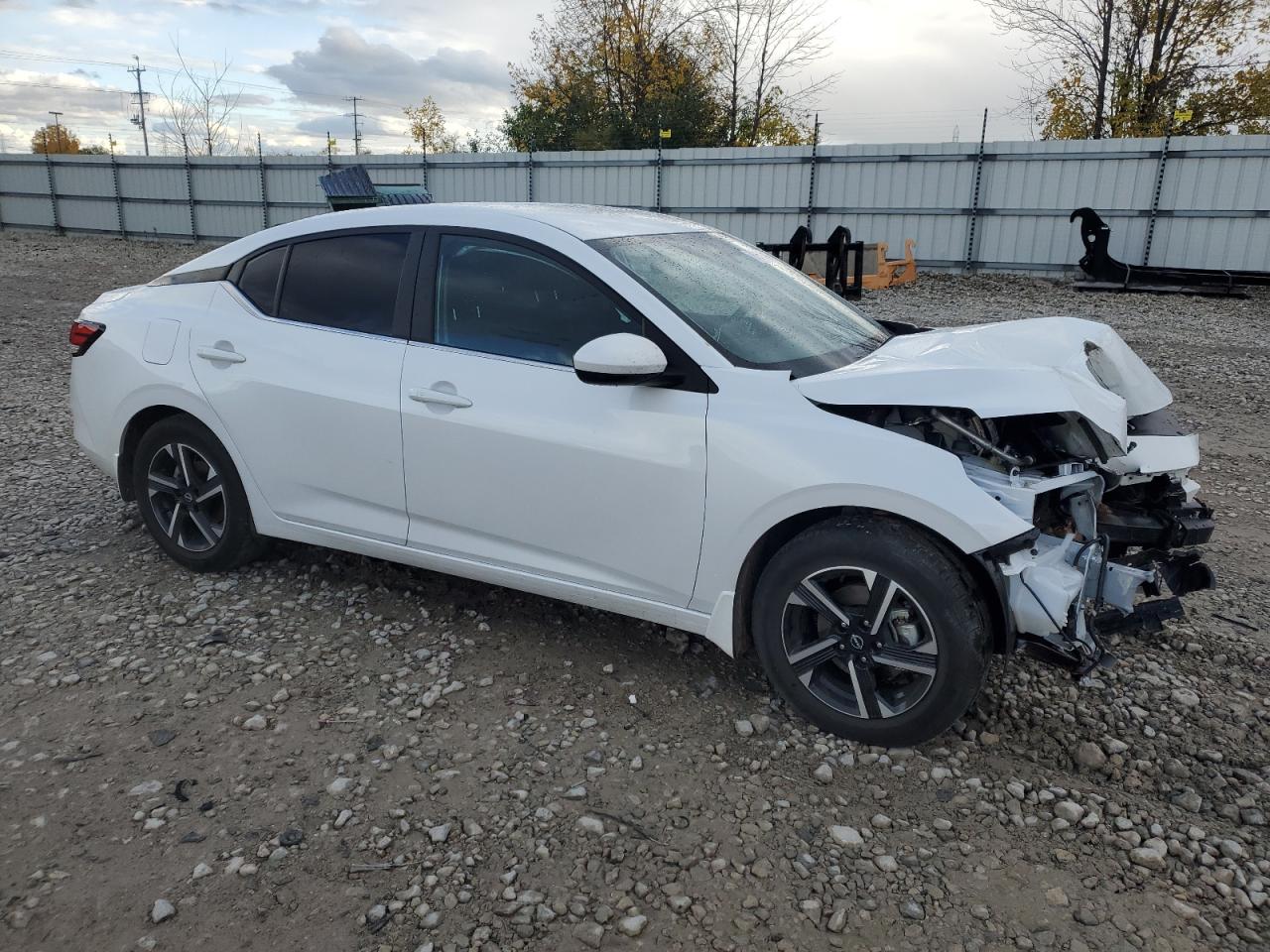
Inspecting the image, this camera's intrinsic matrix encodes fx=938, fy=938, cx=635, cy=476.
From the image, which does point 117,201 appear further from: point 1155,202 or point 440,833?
point 440,833

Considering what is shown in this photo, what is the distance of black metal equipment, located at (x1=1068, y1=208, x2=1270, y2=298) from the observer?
15.9m

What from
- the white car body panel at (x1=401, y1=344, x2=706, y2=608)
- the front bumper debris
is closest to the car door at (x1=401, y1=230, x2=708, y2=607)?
the white car body panel at (x1=401, y1=344, x2=706, y2=608)

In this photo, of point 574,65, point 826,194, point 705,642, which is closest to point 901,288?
point 826,194

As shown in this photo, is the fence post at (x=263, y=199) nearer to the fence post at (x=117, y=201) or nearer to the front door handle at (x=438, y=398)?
the fence post at (x=117, y=201)

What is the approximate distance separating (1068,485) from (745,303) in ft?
4.28

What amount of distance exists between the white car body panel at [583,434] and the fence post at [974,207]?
659 inches

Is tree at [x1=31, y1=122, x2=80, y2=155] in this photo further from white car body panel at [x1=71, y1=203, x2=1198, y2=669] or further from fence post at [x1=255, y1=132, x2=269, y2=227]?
white car body panel at [x1=71, y1=203, x2=1198, y2=669]

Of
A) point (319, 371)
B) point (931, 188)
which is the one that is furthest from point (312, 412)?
point (931, 188)

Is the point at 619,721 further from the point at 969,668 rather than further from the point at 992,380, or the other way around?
the point at 992,380

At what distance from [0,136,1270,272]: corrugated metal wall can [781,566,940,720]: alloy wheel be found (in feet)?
46.4

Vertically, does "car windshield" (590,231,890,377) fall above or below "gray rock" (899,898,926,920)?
above

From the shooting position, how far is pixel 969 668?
2.84m

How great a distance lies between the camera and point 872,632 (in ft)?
9.68

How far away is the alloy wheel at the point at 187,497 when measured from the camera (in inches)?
167
